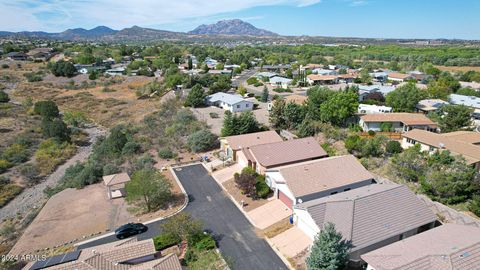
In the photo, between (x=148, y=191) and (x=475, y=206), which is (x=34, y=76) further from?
(x=475, y=206)

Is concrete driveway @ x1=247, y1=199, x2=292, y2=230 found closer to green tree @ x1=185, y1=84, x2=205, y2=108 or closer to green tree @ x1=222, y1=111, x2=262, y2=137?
green tree @ x1=222, y1=111, x2=262, y2=137

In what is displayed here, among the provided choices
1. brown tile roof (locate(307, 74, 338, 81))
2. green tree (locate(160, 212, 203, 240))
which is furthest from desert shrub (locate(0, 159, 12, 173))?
brown tile roof (locate(307, 74, 338, 81))

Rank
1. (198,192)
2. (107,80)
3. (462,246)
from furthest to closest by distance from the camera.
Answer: (107,80) → (198,192) → (462,246)

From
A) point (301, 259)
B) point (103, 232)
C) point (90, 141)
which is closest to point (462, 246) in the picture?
point (301, 259)

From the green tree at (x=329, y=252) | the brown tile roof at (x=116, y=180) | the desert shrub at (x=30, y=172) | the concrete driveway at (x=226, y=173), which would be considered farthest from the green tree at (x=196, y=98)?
the green tree at (x=329, y=252)

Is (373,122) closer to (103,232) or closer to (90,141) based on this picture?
(103,232)
